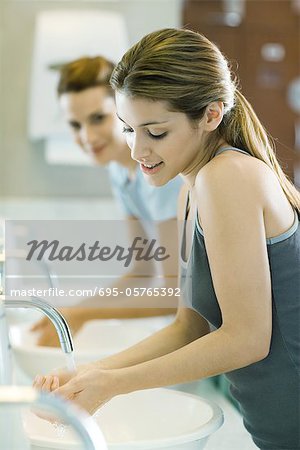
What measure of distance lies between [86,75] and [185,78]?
2.71ft

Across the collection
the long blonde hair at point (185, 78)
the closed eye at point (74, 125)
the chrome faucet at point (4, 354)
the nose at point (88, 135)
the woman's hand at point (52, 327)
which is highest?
the long blonde hair at point (185, 78)

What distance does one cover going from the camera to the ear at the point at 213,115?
0.88 metres

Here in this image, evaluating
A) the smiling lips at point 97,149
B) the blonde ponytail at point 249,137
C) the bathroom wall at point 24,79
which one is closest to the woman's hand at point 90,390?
the blonde ponytail at point 249,137

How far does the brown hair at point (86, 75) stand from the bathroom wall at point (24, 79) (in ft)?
2.46

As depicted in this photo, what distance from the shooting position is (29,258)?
43.8 inches

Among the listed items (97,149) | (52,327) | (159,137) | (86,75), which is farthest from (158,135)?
(97,149)

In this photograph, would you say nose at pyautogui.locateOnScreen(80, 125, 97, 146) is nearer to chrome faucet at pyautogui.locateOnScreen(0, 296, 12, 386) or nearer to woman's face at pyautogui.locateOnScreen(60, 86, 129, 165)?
woman's face at pyautogui.locateOnScreen(60, 86, 129, 165)

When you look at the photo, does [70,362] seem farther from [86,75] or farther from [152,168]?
[86,75]

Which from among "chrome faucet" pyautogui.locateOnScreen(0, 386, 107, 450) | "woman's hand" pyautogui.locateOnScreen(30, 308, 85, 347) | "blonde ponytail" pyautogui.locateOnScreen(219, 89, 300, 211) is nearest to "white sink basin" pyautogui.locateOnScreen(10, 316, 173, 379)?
"woman's hand" pyautogui.locateOnScreen(30, 308, 85, 347)

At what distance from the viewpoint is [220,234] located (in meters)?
0.82

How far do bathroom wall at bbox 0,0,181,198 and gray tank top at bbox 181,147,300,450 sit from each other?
5.08 ft

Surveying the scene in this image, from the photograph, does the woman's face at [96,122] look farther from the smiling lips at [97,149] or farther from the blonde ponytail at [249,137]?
the blonde ponytail at [249,137]

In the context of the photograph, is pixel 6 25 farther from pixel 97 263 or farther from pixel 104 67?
pixel 97 263

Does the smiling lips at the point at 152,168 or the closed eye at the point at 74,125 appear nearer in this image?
the smiling lips at the point at 152,168
